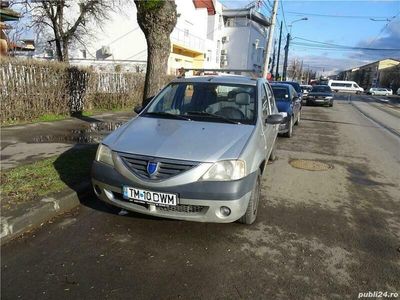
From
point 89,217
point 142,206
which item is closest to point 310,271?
point 142,206

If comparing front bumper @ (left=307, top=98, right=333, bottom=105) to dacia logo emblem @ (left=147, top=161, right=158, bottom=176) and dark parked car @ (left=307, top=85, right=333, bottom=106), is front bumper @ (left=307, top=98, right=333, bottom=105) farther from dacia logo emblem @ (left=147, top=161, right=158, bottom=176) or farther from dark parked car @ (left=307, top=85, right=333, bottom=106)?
dacia logo emblem @ (left=147, top=161, right=158, bottom=176)

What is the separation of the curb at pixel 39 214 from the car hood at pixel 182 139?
3.35ft

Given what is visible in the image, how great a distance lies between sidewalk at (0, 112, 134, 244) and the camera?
411 centimetres

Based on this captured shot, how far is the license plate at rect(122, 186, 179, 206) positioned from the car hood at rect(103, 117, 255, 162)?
1.28 ft

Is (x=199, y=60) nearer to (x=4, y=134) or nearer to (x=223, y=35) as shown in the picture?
(x=223, y=35)

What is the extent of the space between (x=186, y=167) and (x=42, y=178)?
262cm

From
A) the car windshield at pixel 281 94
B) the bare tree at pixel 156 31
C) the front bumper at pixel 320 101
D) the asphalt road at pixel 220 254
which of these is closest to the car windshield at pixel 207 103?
the asphalt road at pixel 220 254

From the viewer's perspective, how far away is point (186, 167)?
3.73 m

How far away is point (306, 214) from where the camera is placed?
4.88m

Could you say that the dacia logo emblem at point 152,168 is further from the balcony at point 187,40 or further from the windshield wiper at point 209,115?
the balcony at point 187,40

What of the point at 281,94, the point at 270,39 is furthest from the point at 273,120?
the point at 270,39

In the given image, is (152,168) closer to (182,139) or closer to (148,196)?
(148,196)

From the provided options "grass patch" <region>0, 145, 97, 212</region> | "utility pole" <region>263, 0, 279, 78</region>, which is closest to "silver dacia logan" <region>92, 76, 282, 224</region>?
"grass patch" <region>0, 145, 97, 212</region>

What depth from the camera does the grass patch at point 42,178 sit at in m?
4.60
